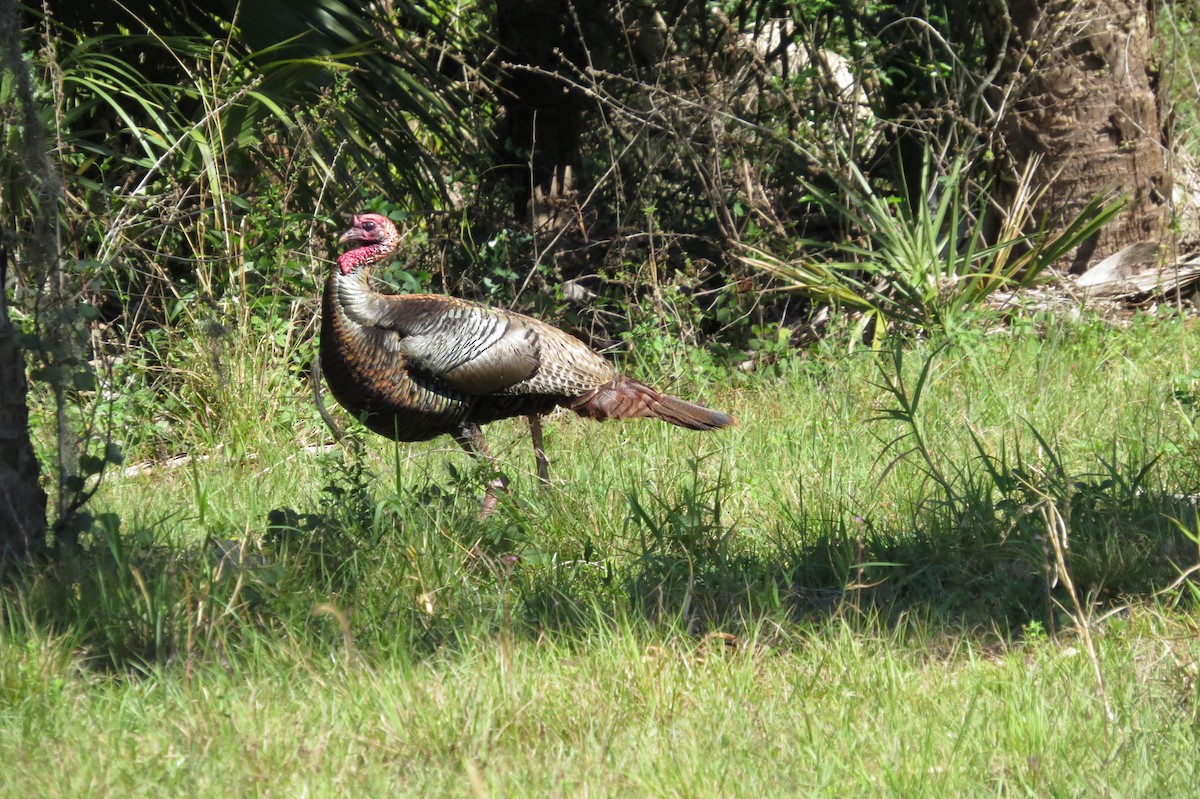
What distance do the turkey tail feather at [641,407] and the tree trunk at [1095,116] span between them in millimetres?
3290

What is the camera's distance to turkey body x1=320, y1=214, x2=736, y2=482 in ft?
17.2

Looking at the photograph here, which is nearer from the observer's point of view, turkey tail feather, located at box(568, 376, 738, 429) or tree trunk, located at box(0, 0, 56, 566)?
tree trunk, located at box(0, 0, 56, 566)

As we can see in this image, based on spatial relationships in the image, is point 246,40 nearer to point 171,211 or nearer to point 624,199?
point 171,211

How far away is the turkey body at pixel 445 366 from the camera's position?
17.2 ft

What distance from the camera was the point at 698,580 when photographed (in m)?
3.89

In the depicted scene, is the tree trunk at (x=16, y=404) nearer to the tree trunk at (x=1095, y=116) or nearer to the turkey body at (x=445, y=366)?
the turkey body at (x=445, y=366)

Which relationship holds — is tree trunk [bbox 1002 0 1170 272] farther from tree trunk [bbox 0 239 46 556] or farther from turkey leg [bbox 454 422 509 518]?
tree trunk [bbox 0 239 46 556]

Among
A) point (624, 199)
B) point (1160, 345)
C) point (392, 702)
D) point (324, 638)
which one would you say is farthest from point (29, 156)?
point (1160, 345)

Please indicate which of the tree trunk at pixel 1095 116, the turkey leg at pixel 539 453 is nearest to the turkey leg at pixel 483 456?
the turkey leg at pixel 539 453

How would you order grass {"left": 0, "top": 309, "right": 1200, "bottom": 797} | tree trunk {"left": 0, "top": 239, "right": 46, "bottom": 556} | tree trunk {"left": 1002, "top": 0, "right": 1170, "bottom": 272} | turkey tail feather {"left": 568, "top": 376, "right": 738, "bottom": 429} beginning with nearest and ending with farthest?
grass {"left": 0, "top": 309, "right": 1200, "bottom": 797}
tree trunk {"left": 0, "top": 239, "right": 46, "bottom": 556}
turkey tail feather {"left": 568, "top": 376, "right": 738, "bottom": 429}
tree trunk {"left": 1002, "top": 0, "right": 1170, "bottom": 272}

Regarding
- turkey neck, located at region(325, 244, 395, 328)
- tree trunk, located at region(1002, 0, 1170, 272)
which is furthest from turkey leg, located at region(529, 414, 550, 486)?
tree trunk, located at region(1002, 0, 1170, 272)

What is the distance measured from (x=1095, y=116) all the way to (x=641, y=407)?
3740 millimetres

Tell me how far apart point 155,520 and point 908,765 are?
9.70 ft

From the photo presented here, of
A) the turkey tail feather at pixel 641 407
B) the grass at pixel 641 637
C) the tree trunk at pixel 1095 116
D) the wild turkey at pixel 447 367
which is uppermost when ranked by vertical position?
the tree trunk at pixel 1095 116
